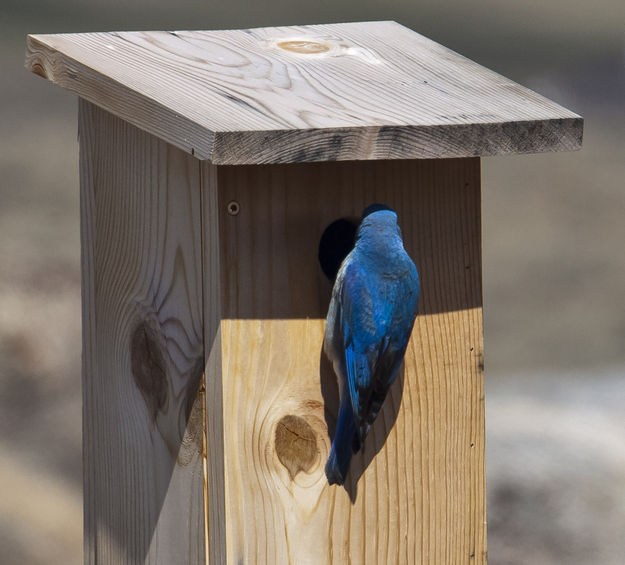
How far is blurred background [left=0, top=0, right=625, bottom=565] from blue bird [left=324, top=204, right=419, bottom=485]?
2.53 metres

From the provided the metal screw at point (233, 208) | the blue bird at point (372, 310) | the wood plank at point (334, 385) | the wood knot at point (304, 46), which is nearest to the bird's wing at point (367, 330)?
the blue bird at point (372, 310)

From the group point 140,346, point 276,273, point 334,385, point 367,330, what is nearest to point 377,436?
point 334,385

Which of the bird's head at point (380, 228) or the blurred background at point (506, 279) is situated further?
the blurred background at point (506, 279)

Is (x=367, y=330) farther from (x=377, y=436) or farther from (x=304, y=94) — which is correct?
(x=304, y=94)

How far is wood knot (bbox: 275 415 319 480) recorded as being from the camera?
224 centimetres

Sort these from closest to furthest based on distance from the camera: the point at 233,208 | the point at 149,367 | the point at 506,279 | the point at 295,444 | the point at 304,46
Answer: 1. the point at 233,208
2. the point at 295,444
3. the point at 149,367
4. the point at 304,46
5. the point at 506,279

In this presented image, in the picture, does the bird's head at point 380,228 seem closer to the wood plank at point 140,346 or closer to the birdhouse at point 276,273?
the birdhouse at point 276,273

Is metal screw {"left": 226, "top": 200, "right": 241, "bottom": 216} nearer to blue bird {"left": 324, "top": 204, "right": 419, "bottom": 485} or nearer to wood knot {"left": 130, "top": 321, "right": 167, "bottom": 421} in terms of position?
blue bird {"left": 324, "top": 204, "right": 419, "bottom": 485}

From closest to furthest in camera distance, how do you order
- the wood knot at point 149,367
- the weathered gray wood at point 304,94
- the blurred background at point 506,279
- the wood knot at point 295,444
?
the weathered gray wood at point 304,94 < the wood knot at point 295,444 < the wood knot at point 149,367 < the blurred background at point 506,279

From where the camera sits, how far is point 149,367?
95.6 inches

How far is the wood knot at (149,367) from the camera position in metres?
2.39

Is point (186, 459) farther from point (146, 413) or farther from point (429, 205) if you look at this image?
point (429, 205)

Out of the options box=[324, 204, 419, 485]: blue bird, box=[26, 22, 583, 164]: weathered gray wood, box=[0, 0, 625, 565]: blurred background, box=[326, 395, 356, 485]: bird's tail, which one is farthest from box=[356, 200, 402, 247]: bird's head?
box=[0, 0, 625, 565]: blurred background

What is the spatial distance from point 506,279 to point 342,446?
3.31 meters
